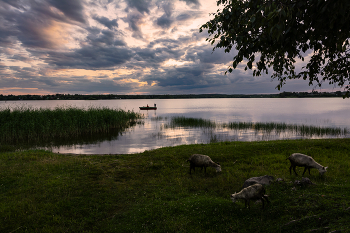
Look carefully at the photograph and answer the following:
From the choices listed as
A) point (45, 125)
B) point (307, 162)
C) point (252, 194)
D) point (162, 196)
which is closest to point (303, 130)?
point (307, 162)

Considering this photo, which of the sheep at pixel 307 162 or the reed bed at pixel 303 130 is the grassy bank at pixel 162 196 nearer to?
the sheep at pixel 307 162

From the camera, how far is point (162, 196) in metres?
8.35

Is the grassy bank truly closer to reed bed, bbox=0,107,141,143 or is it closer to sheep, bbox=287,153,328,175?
sheep, bbox=287,153,328,175

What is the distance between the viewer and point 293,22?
5195 millimetres

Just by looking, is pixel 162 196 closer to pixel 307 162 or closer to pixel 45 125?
pixel 307 162

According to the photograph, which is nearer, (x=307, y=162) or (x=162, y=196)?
(x=162, y=196)

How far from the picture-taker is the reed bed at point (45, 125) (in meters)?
23.6

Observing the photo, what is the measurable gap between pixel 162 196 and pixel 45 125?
24.6 m

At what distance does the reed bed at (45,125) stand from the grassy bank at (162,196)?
474 inches

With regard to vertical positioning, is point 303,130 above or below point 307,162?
below

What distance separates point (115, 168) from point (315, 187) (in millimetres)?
10769

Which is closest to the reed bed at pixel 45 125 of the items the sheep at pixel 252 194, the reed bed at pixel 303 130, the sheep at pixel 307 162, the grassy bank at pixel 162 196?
the grassy bank at pixel 162 196

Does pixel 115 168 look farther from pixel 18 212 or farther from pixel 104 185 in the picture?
pixel 18 212

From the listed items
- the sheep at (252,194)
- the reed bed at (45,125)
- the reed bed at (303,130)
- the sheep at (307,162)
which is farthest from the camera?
the reed bed at (303,130)
